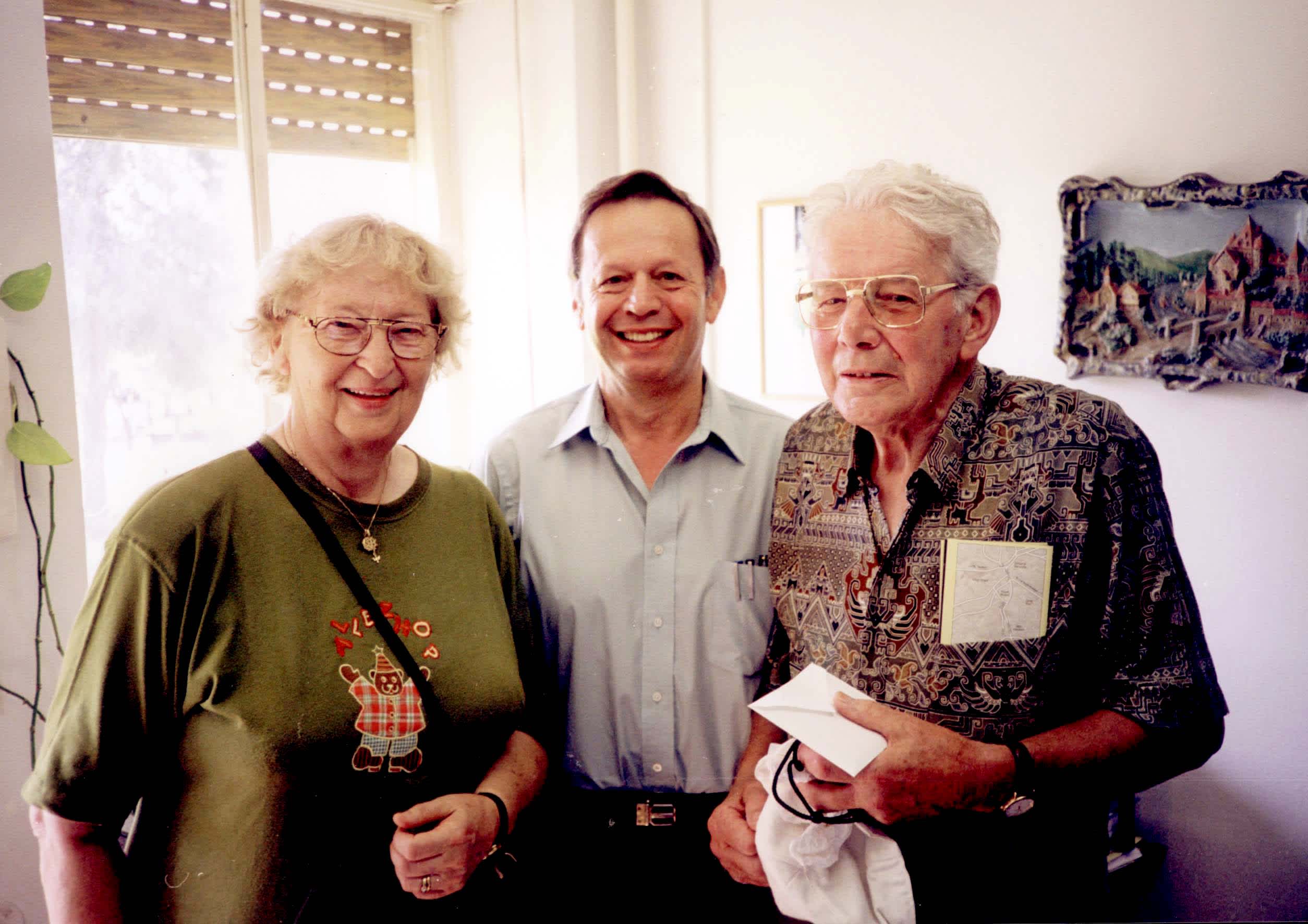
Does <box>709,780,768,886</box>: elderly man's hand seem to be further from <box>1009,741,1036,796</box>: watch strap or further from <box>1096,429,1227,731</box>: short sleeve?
<box>1096,429,1227,731</box>: short sleeve

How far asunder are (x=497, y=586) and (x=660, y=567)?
335 mm

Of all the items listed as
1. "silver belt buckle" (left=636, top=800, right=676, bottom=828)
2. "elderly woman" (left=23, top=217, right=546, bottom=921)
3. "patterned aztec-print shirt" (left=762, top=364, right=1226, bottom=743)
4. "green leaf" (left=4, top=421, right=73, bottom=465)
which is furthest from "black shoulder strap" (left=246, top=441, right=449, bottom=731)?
"green leaf" (left=4, top=421, right=73, bottom=465)

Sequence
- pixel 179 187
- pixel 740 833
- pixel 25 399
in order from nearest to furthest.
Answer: pixel 740 833, pixel 25 399, pixel 179 187

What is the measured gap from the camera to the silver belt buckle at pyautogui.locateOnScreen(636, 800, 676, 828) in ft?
5.95

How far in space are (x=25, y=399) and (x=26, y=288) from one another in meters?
0.31

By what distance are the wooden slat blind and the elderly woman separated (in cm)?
259

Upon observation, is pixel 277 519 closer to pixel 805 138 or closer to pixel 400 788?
pixel 400 788

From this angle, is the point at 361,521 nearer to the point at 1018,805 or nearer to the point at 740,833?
the point at 740,833

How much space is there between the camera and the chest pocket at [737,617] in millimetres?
1841

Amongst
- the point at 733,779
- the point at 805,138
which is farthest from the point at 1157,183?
the point at 733,779

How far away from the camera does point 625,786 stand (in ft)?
6.10

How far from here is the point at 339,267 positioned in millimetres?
1562

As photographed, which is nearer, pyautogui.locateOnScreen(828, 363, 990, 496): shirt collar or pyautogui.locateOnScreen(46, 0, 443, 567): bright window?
pyautogui.locateOnScreen(828, 363, 990, 496): shirt collar

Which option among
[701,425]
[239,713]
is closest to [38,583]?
[239,713]
